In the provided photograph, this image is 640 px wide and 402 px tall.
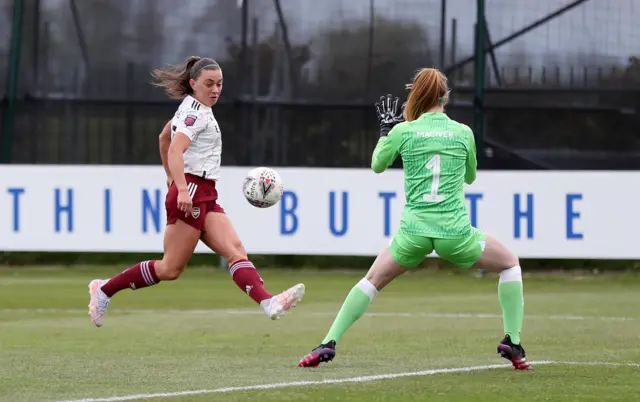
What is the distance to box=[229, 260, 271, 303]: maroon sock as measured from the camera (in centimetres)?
919

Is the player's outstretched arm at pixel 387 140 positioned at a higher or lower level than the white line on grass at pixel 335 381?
higher

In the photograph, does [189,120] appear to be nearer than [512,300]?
No

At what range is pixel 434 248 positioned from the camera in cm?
848

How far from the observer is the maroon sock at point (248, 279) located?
919cm

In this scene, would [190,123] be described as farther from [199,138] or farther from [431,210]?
[431,210]

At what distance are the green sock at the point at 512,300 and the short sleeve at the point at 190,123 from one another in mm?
2113

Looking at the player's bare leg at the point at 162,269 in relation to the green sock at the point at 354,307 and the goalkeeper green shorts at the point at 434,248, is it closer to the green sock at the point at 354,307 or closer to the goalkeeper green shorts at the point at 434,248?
the green sock at the point at 354,307

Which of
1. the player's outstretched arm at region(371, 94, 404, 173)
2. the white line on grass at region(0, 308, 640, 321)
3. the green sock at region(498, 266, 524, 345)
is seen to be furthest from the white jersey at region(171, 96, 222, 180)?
the white line on grass at region(0, 308, 640, 321)

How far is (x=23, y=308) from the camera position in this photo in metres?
14.4

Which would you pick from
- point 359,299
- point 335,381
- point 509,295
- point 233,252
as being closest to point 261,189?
point 233,252

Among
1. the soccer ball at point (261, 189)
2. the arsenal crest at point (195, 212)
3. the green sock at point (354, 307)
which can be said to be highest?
the soccer ball at point (261, 189)

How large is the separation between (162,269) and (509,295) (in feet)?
7.29

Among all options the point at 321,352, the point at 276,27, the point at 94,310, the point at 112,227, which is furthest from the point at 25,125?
the point at 321,352

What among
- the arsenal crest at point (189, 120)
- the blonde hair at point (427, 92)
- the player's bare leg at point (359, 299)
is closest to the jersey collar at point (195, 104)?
the arsenal crest at point (189, 120)
